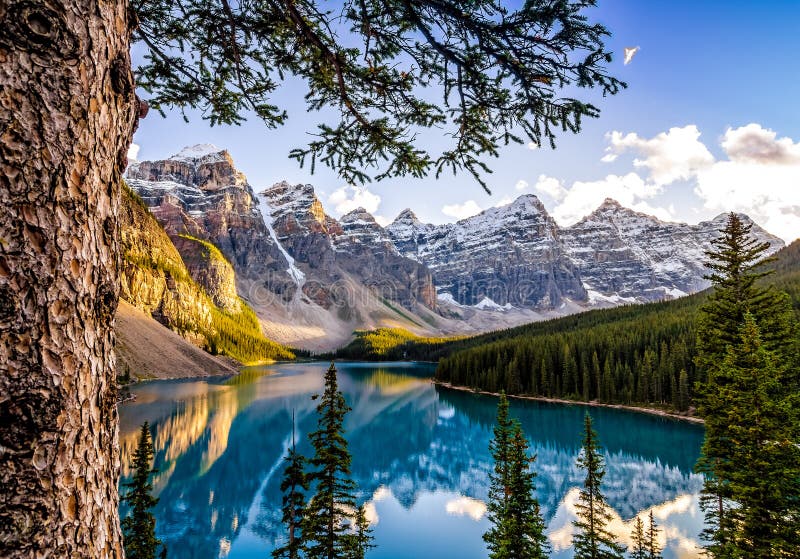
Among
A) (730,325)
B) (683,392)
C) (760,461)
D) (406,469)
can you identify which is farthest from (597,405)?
(760,461)

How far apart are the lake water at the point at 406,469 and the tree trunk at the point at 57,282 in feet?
73.9

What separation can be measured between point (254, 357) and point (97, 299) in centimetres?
13739

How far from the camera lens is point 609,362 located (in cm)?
5922

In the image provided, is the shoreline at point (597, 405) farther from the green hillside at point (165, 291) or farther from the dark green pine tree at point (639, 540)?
the green hillside at point (165, 291)

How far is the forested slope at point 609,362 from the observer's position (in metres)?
53.5

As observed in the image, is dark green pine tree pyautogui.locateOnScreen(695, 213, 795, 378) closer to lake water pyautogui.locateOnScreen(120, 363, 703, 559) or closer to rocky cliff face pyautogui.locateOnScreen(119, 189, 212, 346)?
lake water pyautogui.locateOnScreen(120, 363, 703, 559)

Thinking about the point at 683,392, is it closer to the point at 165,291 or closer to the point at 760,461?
the point at 760,461

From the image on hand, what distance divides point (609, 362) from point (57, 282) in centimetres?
6660

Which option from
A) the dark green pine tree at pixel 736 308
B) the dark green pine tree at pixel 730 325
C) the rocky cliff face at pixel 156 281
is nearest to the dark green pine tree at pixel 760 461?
the dark green pine tree at pixel 730 325

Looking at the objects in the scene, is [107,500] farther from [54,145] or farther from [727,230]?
[727,230]

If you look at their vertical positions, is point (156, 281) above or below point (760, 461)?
above

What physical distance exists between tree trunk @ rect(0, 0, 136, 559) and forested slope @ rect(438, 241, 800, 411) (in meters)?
54.4

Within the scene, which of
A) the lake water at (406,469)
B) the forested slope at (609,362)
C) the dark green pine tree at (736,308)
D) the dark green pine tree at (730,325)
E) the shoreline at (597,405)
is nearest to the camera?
the dark green pine tree at (730,325)

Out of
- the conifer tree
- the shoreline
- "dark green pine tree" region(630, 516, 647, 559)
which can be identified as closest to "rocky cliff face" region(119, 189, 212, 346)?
the shoreline
